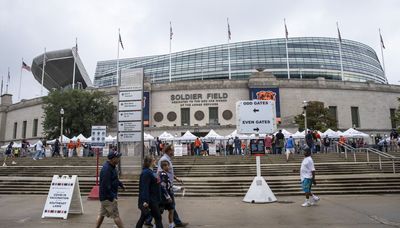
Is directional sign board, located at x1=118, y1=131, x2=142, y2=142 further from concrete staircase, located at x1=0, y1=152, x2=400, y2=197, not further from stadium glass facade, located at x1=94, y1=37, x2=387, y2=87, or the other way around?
stadium glass facade, located at x1=94, y1=37, x2=387, y2=87

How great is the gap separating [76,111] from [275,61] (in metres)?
41.9

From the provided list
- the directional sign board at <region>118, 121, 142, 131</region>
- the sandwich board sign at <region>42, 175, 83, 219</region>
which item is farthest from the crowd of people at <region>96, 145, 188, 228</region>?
the directional sign board at <region>118, 121, 142, 131</region>

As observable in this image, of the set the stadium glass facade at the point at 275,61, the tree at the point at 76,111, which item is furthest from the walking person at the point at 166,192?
the stadium glass facade at the point at 275,61

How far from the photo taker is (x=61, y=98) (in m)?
45.0

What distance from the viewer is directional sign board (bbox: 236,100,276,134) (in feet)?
38.6

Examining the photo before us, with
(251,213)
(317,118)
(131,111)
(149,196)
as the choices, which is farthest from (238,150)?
(149,196)

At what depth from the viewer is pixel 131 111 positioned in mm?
16703

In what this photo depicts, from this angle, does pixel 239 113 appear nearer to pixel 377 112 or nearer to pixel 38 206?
pixel 38 206

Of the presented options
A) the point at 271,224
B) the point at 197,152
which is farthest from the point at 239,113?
the point at 197,152

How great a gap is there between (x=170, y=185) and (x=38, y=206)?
624 centimetres

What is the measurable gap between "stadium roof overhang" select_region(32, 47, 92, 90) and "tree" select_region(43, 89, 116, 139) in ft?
77.8

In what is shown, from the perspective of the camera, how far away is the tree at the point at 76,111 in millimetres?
44188

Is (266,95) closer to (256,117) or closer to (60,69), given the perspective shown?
(256,117)

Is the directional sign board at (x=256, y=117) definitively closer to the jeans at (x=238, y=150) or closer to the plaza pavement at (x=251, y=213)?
the plaza pavement at (x=251, y=213)
